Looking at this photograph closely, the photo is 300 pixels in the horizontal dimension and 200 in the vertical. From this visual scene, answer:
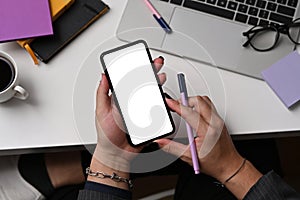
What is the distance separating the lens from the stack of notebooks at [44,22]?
2.89 ft

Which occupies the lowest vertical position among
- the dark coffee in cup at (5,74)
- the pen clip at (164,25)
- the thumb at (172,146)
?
the thumb at (172,146)

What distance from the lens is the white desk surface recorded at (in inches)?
34.1

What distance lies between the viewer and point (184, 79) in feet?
2.88

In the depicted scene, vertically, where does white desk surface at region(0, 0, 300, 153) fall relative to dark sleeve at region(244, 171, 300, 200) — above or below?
above

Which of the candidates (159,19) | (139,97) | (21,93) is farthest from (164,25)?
(21,93)

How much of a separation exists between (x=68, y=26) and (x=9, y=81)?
5.7 inches

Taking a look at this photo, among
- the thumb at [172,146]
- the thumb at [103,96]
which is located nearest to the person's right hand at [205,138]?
the thumb at [172,146]

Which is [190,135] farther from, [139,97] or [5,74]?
[5,74]

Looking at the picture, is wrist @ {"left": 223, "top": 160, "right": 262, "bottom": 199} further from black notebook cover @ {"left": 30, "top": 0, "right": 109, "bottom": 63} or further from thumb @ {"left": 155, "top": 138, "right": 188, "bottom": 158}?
black notebook cover @ {"left": 30, "top": 0, "right": 109, "bottom": 63}

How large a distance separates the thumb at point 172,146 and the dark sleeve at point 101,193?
12 centimetres

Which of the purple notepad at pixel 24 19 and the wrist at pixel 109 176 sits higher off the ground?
the purple notepad at pixel 24 19

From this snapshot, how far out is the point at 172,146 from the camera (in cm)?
83

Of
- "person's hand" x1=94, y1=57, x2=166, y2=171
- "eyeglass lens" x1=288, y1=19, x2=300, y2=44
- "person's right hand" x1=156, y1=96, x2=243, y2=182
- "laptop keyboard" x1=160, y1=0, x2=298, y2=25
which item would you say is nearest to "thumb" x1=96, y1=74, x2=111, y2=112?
"person's hand" x1=94, y1=57, x2=166, y2=171

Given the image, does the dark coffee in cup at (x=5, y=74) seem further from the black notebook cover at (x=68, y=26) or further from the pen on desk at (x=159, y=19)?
the pen on desk at (x=159, y=19)
